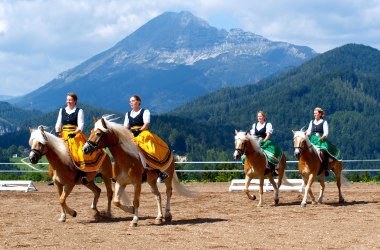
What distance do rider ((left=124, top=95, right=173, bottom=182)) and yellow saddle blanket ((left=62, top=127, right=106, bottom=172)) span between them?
1.03m

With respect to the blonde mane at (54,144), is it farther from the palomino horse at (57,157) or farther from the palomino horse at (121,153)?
the palomino horse at (121,153)

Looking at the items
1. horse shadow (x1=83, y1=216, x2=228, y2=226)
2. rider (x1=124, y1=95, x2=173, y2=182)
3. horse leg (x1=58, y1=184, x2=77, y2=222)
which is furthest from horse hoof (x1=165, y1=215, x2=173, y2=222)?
horse leg (x1=58, y1=184, x2=77, y2=222)

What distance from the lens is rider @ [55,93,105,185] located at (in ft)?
48.5

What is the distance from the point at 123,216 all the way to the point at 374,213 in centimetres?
634

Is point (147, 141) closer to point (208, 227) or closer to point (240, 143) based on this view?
point (208, 227)

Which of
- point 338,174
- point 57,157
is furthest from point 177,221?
point 338,174

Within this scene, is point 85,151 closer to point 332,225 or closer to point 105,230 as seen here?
point 105,230

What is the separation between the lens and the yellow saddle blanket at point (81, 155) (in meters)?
14.8

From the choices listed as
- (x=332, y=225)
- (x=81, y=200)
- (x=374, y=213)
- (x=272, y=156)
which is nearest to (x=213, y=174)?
(x=81, y=200)

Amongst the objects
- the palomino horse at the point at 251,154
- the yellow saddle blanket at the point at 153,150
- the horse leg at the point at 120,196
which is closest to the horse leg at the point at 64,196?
the horse leg at the point at 120,196

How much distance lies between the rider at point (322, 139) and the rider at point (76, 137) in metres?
6.72

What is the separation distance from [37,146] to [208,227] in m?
4.12

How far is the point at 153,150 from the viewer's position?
1473 centimetres

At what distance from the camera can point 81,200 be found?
22312 millimetres
